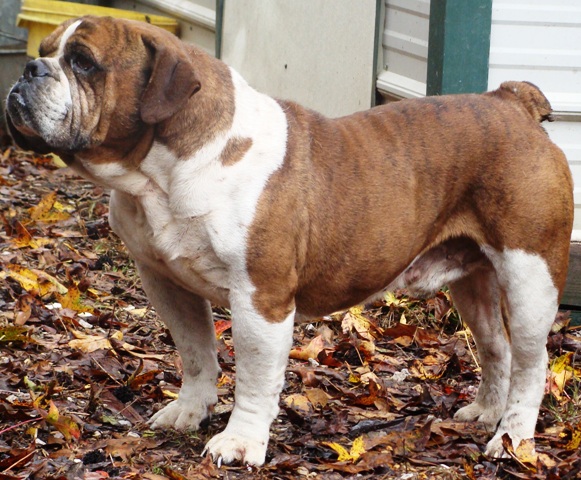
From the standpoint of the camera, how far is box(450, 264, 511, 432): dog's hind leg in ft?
17.0

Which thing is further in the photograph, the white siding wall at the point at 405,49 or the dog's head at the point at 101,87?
the white siding wall at the point at 405,49

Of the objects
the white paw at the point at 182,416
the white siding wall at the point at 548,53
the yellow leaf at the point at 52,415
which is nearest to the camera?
the yellow leaf at the point at 52,415

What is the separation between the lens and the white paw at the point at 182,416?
15.7 feet

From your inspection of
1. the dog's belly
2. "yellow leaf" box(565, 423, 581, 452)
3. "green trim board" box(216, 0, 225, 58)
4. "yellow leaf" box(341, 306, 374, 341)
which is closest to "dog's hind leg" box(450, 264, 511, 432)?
"yellow leaf" box(565, 423, 581, 452)

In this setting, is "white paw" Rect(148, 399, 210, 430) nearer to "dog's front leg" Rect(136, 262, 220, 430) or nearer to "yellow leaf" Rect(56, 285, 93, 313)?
"dog's front leg" Rect(136, 262, 220, 430)

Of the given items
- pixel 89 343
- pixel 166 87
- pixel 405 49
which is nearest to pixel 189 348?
pixel 89 343

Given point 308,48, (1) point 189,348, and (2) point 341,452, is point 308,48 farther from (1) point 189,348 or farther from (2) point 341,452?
(2) point 341,452

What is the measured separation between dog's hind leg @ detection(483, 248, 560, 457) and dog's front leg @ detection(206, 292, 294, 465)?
101 centimetres

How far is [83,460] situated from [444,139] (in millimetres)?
2045

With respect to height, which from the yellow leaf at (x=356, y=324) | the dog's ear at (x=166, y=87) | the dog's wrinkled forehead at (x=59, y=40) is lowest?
the yellow leaf at (x=356, y=324)

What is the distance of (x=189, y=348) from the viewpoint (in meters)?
4.81

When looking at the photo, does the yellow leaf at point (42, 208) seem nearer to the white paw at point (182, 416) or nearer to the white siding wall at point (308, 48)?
the white siding wall at point (308, 48)

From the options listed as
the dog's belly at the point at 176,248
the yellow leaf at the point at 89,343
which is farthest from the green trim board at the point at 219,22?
the dog's belly at the point at 176,248

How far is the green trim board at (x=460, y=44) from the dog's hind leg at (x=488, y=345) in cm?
166
